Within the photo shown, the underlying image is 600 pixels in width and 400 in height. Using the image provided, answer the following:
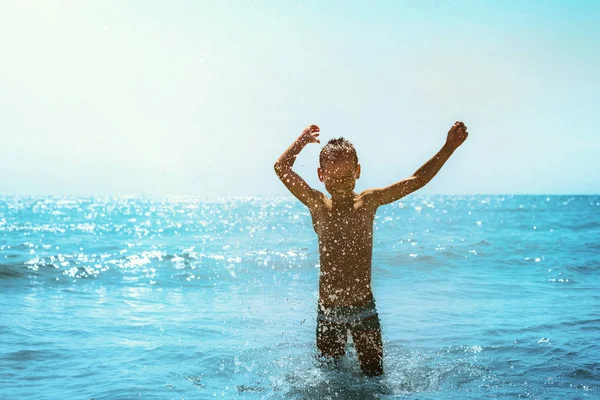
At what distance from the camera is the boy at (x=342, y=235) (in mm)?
4086

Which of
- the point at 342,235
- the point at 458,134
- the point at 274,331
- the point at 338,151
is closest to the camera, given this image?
the point at 458,134

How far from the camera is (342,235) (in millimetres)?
4160

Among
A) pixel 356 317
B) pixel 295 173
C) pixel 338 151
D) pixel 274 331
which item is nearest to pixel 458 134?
pixel 338 151

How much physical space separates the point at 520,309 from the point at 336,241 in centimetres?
603

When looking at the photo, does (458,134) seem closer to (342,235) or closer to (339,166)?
(339,166)

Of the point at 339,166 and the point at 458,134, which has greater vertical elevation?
the point at 458,134

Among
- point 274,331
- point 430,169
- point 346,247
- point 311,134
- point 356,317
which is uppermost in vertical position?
point 311,134

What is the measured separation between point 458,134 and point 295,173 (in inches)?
45.8

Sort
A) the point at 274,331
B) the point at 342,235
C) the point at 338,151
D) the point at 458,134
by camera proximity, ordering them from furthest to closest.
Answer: the point at 274,331 < the point at 342,235 < the point at 338,151 < the point at 458,134

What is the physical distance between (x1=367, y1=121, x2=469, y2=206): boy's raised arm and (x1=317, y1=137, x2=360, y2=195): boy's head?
27 cm

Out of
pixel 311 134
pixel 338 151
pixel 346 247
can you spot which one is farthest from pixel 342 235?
pixel 311 134

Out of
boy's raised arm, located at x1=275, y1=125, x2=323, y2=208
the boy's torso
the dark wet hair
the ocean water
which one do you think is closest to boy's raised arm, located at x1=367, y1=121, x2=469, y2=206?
the boy's torso

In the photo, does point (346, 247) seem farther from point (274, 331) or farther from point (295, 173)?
point (274, 331)

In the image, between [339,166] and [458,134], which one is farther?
[339,166]
